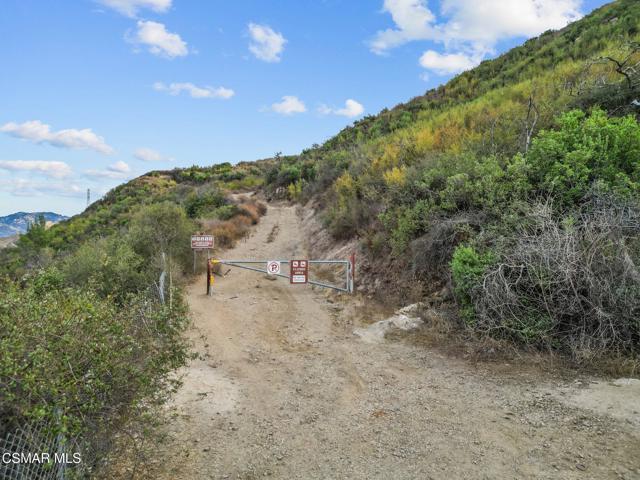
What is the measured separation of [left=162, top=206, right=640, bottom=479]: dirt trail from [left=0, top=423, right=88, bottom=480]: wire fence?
122 cm

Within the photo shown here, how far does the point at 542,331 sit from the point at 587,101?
7259 mm

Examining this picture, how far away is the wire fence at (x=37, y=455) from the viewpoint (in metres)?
3.06

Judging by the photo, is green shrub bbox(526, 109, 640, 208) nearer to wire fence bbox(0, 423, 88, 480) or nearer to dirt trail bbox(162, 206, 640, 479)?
dirt trail bbox(162, 206, 640, 479)

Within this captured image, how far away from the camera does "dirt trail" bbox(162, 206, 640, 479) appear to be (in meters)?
4.30

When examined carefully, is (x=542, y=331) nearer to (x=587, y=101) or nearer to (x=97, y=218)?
(x=587, y=101)

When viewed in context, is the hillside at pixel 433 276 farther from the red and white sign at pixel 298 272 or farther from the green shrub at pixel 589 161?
the red and white sign at pixel 298 272

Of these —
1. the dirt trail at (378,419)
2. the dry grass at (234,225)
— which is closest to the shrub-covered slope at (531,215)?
the dirt trail at (378,419)

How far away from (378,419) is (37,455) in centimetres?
364

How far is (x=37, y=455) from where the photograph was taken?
3.14 metres

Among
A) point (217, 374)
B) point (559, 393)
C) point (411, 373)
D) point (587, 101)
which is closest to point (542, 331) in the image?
point (559, 393)

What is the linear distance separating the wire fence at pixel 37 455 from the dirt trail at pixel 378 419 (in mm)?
1216

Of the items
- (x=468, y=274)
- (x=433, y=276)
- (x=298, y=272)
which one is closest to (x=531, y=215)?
(x=468, y=274)

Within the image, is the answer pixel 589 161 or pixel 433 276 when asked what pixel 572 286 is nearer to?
pixel 433 276

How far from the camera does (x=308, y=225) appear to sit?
1958 cm
